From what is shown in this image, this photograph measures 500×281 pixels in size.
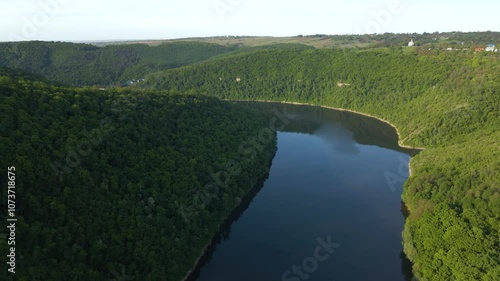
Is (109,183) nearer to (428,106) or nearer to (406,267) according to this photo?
(406,267)

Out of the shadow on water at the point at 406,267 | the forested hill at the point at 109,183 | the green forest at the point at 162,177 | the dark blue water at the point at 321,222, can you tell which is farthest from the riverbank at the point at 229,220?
the shadow on water at the point at 406,267

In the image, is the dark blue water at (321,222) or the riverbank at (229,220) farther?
the riverbank at (229,220)

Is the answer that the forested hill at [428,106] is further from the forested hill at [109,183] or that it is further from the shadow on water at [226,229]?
the forested hill at [109,183]

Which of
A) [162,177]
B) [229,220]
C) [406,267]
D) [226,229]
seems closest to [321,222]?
[406,267]

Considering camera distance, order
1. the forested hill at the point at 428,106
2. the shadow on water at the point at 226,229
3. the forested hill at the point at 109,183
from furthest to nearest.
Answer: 1. the shadow on water at the point at 226,229
2. the forested hill at the point at 428,106
3. the forested hill at the point at 109,183

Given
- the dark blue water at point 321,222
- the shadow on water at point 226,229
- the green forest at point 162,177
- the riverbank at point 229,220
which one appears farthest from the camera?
the riverbank at point 229,220

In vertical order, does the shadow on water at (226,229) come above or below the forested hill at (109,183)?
below

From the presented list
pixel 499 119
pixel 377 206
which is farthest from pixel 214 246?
pixel 499 119
